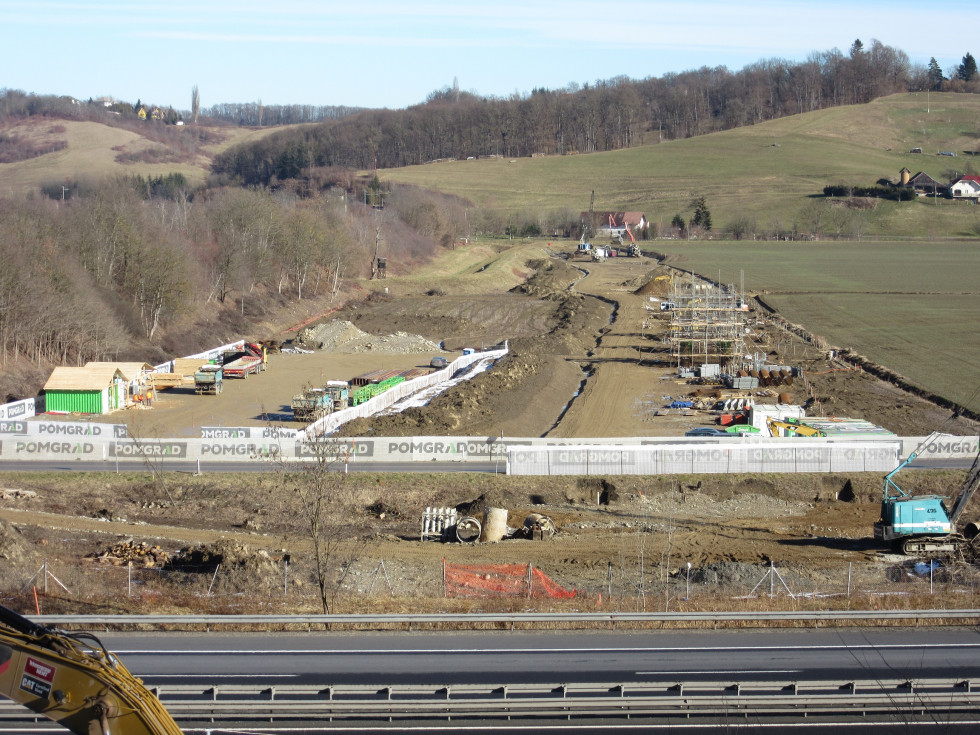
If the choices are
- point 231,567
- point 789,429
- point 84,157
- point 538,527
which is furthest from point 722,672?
point 84,157

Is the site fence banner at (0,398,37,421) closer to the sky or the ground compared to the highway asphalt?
closer to the sky

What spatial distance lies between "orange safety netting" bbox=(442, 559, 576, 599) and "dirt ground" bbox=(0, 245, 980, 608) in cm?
68

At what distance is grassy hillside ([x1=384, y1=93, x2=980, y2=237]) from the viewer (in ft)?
461

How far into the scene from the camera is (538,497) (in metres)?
31.4

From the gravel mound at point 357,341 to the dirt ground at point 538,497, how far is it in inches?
196

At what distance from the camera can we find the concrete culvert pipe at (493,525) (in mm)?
26922

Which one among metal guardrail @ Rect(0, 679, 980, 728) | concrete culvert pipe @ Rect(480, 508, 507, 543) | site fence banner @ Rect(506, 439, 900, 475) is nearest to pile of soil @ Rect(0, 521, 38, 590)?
metal guardrail @ Rect(0, 679, 980, 728)

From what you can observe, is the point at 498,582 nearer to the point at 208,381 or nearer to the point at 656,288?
the point at 208,381

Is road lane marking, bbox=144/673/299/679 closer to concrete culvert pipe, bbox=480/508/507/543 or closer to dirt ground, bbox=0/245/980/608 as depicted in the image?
dirt ground, bbox=0/245/980/608

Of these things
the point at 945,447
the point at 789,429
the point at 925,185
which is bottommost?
the point at 945,447

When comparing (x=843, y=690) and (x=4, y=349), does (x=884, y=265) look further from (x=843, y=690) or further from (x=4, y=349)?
(x=843, y=690)

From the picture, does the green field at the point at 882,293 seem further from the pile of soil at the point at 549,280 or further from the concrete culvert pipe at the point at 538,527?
the concrete culvert pipe at the point at 538,527

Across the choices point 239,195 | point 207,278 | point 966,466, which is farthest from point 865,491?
point 239,195

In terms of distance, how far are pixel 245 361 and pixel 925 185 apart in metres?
124
